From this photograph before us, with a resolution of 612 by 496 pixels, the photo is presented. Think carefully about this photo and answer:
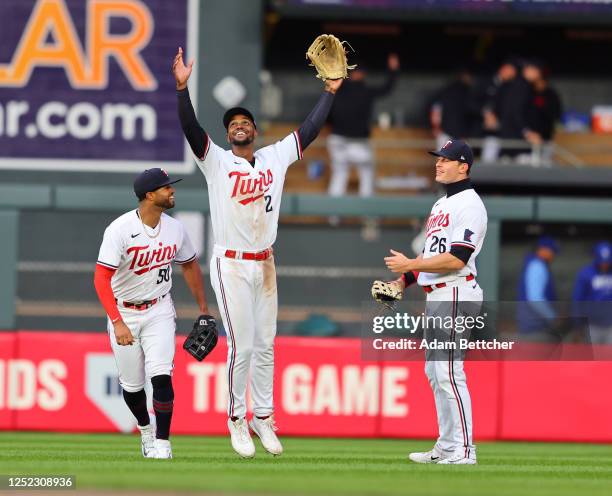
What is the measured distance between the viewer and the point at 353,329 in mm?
16906

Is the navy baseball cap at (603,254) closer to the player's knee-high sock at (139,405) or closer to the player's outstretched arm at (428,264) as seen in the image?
the player's outstretched arm at (428,264)

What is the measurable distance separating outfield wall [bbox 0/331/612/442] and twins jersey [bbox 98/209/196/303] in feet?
13.7

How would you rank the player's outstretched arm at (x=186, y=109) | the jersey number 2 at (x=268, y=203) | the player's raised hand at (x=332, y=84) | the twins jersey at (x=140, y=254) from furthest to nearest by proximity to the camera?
the player's raised hand at (x=332, y=84)
the twins jersey at (x=140, y=254)
the jersey number 2 at (x=268, y=203)
the player's outstretched arm at (x=186, y=109)

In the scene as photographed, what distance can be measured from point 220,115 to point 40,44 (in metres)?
2.53

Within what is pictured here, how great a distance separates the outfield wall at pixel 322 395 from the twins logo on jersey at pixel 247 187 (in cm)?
484

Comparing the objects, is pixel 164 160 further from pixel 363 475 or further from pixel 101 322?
pixel 363 475

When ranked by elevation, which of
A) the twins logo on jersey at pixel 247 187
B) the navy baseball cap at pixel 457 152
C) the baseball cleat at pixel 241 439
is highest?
the navy baseball cap at pixel 457 152

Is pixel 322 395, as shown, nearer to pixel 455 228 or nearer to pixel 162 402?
pixel 162 402

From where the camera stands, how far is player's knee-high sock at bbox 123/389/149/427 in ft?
30.6

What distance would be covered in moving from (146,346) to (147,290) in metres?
0.39

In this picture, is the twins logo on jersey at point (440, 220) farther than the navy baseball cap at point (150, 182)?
No

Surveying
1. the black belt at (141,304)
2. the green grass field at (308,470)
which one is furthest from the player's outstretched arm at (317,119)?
the green grass field at (308,470)

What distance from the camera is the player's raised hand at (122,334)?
8.87 m

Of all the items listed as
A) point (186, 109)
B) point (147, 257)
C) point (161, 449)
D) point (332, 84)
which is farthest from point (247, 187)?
point (161, 449)
